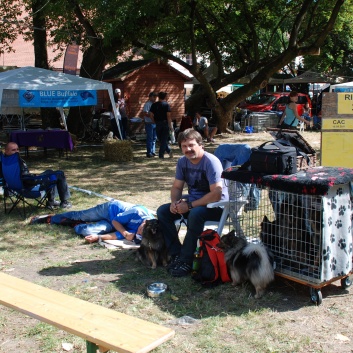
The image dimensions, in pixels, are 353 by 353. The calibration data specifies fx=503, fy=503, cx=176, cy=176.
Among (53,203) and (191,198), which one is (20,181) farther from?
(191,198)

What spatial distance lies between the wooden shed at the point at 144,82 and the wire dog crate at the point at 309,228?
15982 millimetres

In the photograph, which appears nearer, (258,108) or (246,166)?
(246,166)

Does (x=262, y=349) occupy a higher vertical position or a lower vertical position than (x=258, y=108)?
lower

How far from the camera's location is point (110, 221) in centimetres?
610

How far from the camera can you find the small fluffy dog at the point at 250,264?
4.03m

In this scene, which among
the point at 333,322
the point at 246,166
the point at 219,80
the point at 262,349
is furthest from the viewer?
the point at 219,80

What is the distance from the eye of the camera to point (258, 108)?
24.1 meters

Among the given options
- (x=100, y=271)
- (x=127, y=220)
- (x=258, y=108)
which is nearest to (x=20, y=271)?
(x=100, y=271)

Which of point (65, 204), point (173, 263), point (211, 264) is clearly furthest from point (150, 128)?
point (211, 264)

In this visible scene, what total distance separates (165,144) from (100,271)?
316 inches

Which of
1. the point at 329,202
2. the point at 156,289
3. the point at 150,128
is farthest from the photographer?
the point at 150,128

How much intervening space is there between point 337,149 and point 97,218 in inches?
121

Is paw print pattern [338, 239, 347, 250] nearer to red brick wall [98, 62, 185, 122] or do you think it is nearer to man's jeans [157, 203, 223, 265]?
man's jeans [157, 203, 223, 265]

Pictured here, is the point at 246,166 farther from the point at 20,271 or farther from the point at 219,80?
the point at 219,80
